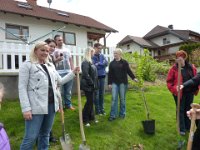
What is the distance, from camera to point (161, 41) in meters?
53.5

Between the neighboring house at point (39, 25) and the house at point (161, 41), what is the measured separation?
920 inches

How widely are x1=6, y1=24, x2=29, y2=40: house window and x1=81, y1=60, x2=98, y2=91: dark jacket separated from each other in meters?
14.1

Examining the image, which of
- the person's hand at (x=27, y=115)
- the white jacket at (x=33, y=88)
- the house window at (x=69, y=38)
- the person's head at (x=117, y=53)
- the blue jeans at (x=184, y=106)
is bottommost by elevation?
the blue jeans at (x=184, y=106)

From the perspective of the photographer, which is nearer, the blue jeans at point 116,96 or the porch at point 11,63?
the blue jeans at point 116,96

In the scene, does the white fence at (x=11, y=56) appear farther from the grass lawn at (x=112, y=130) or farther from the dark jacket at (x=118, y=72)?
the dark jacket at (x=118, y=72)

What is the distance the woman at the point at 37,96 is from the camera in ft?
14.0

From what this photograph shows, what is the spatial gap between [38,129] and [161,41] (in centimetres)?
5093

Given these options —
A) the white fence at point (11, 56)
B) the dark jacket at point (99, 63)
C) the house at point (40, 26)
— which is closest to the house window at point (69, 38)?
the house at point (40, 26)

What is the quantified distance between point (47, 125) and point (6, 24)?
666 inches

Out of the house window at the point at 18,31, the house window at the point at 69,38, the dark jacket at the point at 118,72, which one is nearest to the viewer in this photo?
the dark jacket at the point at 118,72

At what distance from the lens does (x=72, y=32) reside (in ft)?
81.7

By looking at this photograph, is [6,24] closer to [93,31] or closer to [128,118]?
[93,31]

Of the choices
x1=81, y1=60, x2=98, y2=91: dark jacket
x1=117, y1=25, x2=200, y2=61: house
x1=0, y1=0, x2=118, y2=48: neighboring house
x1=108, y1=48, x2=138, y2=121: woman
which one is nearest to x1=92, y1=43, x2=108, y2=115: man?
x1=108, y1=48, x2=138, y2=121: woman

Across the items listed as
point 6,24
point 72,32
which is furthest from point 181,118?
point 72,32
